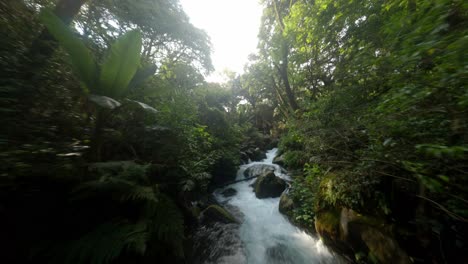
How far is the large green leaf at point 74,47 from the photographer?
1.78 meters

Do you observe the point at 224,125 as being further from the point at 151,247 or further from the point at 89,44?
the point at 151,247

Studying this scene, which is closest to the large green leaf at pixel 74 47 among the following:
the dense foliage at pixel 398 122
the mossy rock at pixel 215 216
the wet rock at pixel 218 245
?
the dense foliage at pixel 398 122

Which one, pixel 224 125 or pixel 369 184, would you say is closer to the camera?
pixel 369 184

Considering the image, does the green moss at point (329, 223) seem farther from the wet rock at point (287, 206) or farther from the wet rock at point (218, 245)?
the wet rock at point (218, 245)

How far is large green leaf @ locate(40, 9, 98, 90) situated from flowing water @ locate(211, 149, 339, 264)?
3.67 metres

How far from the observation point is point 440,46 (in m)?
0.98

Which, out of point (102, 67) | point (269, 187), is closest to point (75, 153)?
point (102, 67)

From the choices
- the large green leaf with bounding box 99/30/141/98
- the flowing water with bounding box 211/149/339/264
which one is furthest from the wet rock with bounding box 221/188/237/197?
the large green leaf with bounding box 99/30/141/98

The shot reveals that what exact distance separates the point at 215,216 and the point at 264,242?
4.77 ft

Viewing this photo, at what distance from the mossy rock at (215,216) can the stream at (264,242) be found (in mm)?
178

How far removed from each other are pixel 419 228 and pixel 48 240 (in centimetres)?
383

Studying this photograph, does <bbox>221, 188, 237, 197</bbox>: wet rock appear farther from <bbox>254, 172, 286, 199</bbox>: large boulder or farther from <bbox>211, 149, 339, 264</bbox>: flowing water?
<bbox>211, 149, 339, 264</bbox>: flowing water

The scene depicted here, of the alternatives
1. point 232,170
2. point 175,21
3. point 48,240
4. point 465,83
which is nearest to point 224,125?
point 232,170

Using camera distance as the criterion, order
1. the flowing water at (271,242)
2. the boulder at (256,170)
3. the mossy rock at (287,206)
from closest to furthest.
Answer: the flowing water at (271,242) < the mossy rock at (287,206) < the boulder at (256,170)
